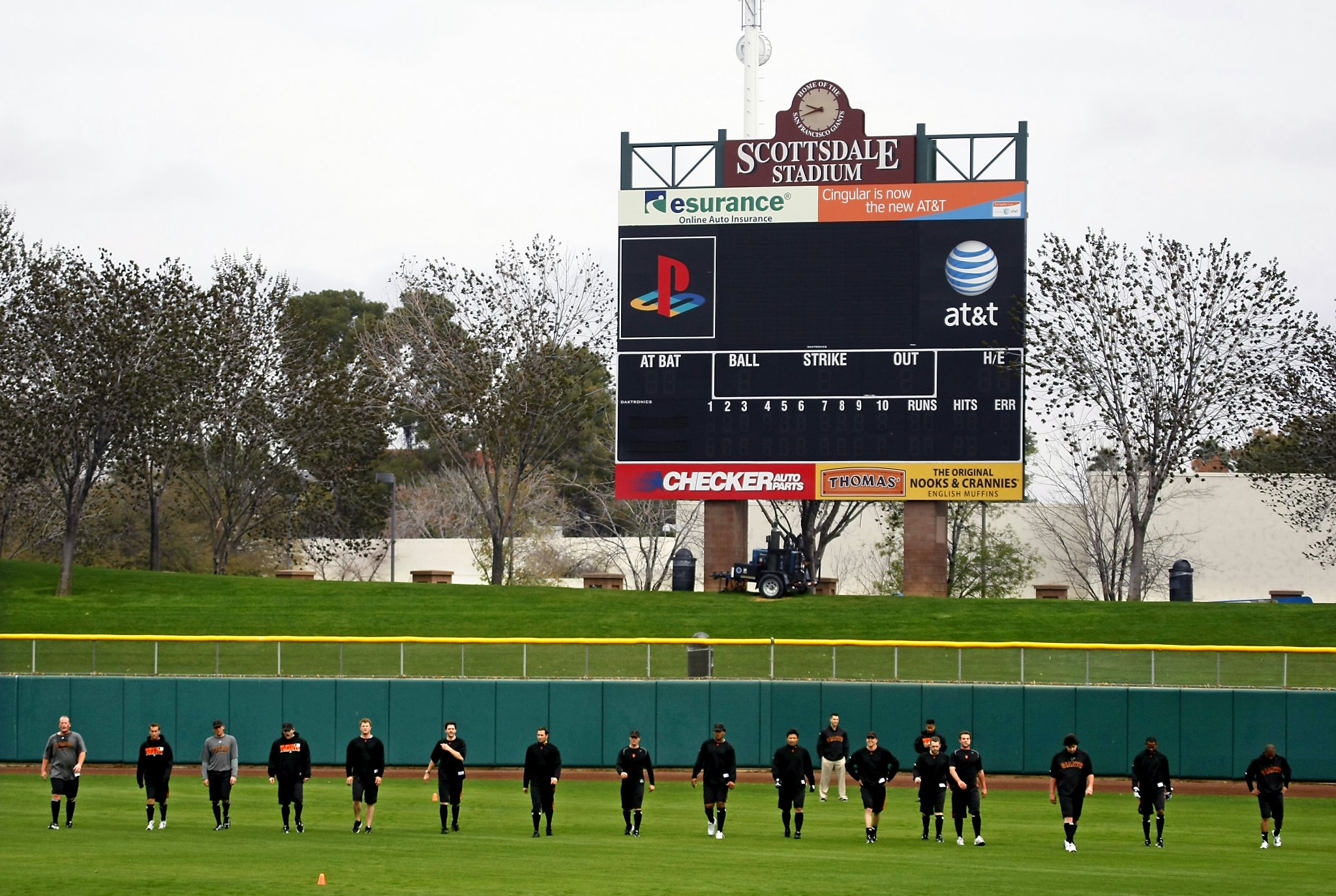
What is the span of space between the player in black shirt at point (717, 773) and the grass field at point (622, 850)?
0.36 metres

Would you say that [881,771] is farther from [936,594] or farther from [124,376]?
[124,376]

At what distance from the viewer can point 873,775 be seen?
68.6 feet

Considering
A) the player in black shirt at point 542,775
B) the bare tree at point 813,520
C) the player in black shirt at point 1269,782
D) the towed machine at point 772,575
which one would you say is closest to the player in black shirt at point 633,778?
the player in black shirt at point 542,775

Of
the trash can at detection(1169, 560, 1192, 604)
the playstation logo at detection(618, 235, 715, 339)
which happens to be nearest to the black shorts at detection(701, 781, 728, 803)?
the playstation logo at detection(618, 235, 715, 339)

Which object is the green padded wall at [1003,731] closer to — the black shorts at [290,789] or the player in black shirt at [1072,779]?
the player in black shirt at [1072,779]

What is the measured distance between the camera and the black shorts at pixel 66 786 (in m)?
21.2

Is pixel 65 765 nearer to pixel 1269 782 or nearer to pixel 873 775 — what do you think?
pixel 873 775

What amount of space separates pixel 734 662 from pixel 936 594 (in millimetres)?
11375

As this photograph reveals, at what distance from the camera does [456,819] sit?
849 inches

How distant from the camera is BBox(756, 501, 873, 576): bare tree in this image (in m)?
46.5

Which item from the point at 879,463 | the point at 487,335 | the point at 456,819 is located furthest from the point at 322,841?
the point at 487,335

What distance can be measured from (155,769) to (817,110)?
22.9m

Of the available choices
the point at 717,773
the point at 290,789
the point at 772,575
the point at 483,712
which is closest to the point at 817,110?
the point at 772,575

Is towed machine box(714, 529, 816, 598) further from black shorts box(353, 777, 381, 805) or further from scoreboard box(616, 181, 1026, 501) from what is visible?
black shorts box(353, 777, 381, 805)
